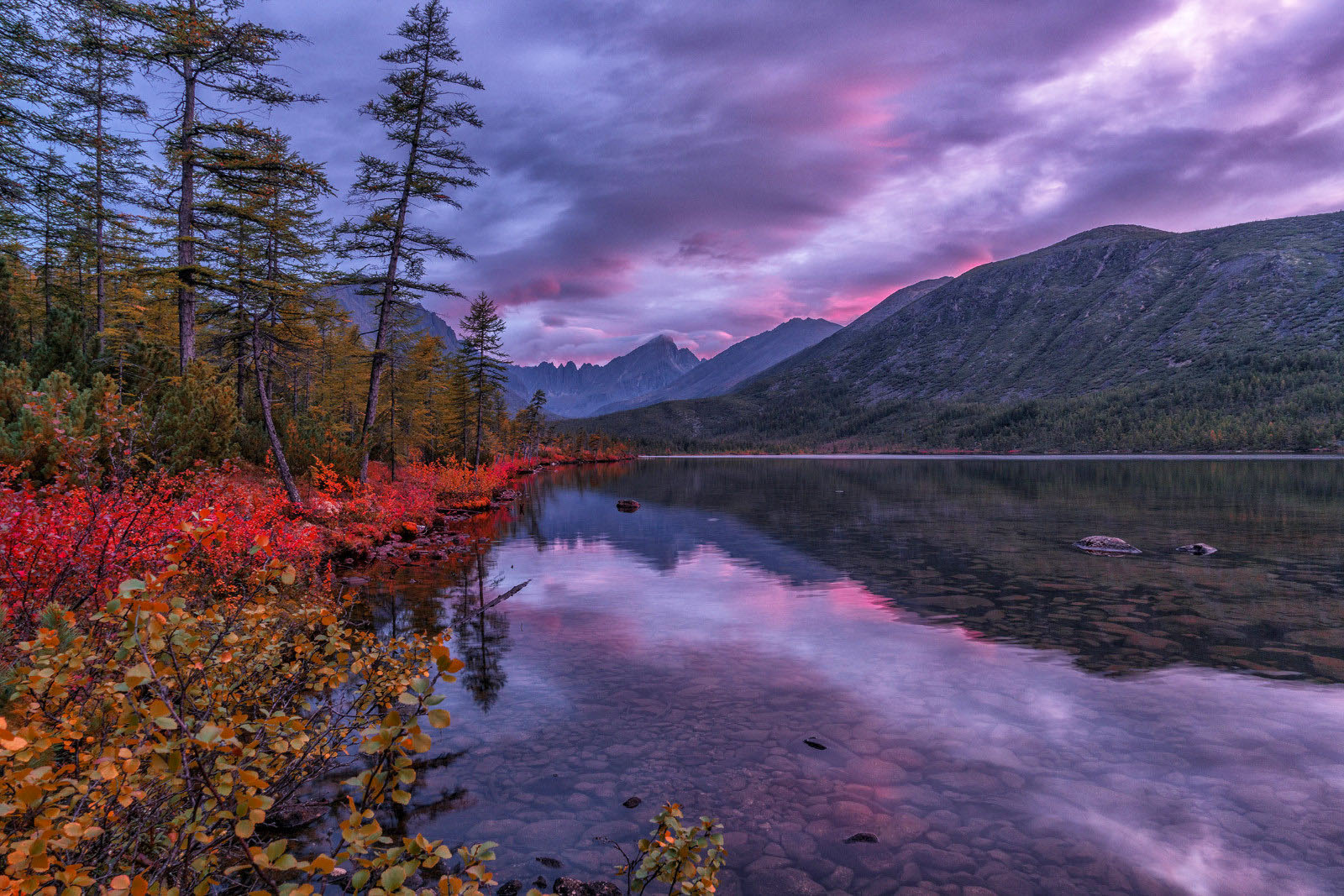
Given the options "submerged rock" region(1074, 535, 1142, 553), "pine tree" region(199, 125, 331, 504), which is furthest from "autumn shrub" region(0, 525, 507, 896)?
"submerged rock" region(1074, 535, 1142, 553)

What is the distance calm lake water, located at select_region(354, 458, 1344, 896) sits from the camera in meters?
6.88

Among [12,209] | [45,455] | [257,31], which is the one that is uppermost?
A: [257,31]

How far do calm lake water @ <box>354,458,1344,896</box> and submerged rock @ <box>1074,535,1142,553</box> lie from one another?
0.65 m

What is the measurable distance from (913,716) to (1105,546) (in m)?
19.0

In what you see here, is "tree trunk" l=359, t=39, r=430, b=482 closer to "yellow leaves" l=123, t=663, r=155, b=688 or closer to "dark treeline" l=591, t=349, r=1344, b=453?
"yellow leaves" l=123, t=663, r=155, b=688

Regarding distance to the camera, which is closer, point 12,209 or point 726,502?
point 12,209

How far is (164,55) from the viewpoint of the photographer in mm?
19750

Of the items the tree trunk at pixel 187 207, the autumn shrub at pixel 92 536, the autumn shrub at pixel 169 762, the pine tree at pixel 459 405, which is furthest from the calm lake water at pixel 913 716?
the pine tree at pixel 459 405

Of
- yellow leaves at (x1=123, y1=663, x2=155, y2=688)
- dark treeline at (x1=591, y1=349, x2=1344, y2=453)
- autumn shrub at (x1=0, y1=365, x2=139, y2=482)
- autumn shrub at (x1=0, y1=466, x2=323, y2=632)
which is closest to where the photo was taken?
yellow leaves at (x1=123, y1=663, x2=155, y2=688)

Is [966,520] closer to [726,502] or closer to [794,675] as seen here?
[726,502]

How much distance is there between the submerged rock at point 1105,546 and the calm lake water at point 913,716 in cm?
65

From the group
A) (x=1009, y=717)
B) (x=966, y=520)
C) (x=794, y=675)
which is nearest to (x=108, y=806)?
(x=794, y=675)

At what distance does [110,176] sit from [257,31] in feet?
53.8

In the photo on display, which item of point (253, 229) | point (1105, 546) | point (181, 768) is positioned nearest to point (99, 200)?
point (253, 229)
